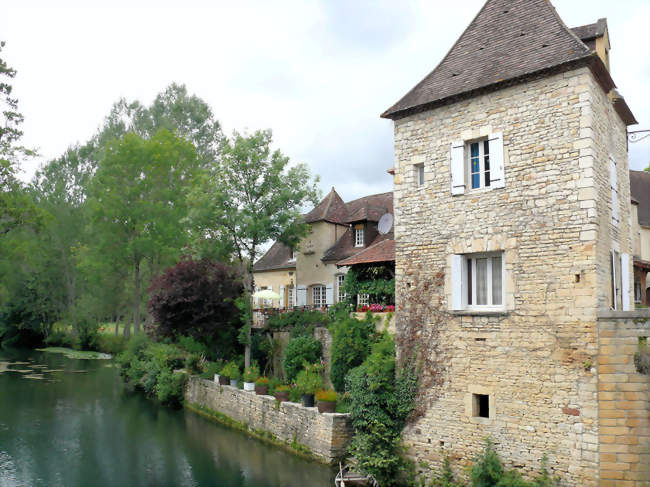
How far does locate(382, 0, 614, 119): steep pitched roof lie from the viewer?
383 inches

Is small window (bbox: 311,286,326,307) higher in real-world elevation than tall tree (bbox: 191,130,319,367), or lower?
lower

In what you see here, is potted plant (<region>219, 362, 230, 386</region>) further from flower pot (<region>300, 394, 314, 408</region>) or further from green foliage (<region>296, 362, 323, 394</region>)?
flower pot (<region>300, 394, 314, 408</region>)

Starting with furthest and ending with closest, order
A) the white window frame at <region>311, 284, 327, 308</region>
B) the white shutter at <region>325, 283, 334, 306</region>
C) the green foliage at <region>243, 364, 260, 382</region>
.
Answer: the white window frame at <region>311, 284, 327, 308</region> → the white shutter at <region>325, 283, 334, 306</region> → the green foliage at <region>243, 364, 260, 382</region>

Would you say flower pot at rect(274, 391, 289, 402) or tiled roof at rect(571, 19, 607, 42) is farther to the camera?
flower pot at rect(274, 391, 289, 402)

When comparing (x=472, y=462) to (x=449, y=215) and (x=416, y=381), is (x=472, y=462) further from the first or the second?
(x=449, y=215)

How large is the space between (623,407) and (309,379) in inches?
306

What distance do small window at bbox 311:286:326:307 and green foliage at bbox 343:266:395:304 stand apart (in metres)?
5.40

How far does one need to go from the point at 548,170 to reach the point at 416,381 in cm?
485

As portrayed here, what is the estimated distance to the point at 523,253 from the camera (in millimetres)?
9680

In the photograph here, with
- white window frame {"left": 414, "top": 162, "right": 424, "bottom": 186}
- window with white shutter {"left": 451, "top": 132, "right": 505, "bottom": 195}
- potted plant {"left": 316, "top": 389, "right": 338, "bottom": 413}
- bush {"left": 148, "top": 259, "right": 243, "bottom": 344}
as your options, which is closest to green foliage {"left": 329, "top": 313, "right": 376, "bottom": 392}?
potted plant {"left": 316, "top": 389, "right": 338, "bottom": 413}

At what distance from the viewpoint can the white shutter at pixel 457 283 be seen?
410 inches

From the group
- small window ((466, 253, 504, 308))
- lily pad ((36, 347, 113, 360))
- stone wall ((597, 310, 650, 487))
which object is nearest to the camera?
stone wall ((597, 310, 650, 487))

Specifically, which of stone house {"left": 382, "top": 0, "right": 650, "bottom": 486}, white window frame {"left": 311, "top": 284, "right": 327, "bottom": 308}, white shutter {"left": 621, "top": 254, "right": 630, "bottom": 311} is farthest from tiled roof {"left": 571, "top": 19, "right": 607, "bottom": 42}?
white window frame {"left": 311, "top": 284, "right": 327, "bottom": 308}

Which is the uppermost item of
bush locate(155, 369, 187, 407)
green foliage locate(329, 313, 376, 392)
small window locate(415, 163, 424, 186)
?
small window locate(415, 163, 424, 186)
